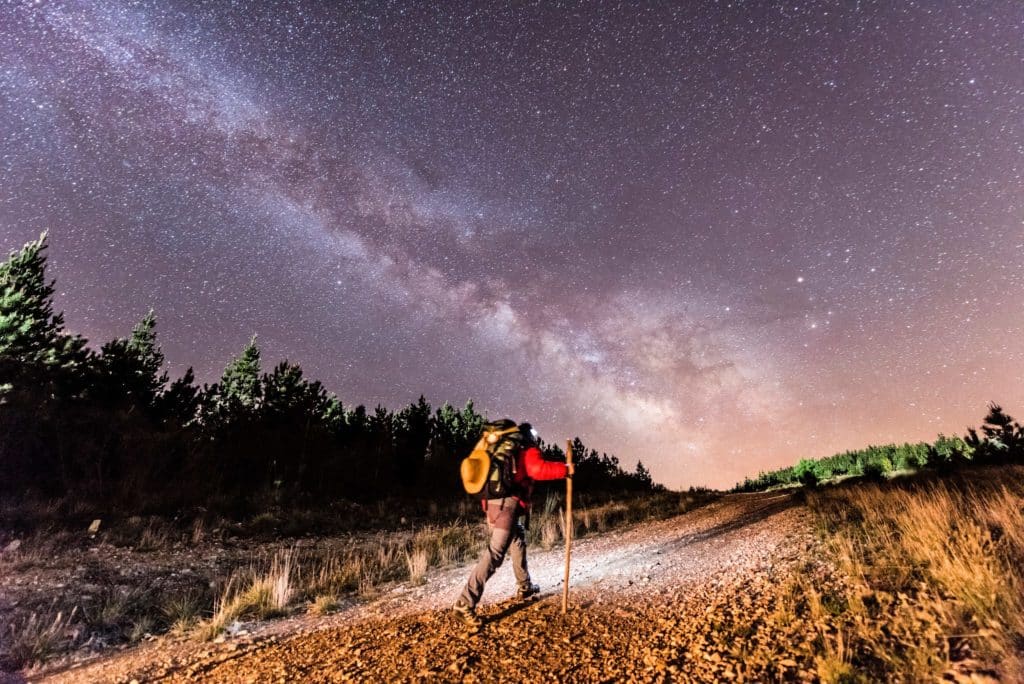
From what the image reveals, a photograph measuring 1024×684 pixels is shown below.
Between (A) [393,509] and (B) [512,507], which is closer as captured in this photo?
(B) [512,507]

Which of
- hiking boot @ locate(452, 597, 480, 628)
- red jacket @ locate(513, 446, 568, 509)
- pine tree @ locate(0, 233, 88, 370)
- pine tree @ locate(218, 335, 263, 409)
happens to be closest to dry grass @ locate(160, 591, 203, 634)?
hiking boot @ locate(452, 597, 480, 628)

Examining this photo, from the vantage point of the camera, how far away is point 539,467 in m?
5.10

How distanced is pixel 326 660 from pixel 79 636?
4.60 meters

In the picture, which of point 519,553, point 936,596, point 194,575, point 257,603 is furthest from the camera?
point 194,575

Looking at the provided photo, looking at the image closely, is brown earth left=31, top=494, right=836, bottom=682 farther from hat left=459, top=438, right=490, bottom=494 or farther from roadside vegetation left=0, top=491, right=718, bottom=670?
hat left=459, top=438, right=490, bottom=494

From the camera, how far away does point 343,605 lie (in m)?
6.66

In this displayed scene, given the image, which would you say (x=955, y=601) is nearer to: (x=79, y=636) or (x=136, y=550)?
(x=79, y=636)

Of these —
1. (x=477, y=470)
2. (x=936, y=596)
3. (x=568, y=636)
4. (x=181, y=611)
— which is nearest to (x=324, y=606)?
(x=181, y=611)

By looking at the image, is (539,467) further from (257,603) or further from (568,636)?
(257,603)

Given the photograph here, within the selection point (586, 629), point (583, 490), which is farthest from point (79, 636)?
point (583, 490)

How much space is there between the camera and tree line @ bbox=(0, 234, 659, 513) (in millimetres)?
12133

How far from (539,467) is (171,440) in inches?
571

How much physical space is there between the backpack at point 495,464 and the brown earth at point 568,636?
4.13 ft

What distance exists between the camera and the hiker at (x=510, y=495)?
498cm
